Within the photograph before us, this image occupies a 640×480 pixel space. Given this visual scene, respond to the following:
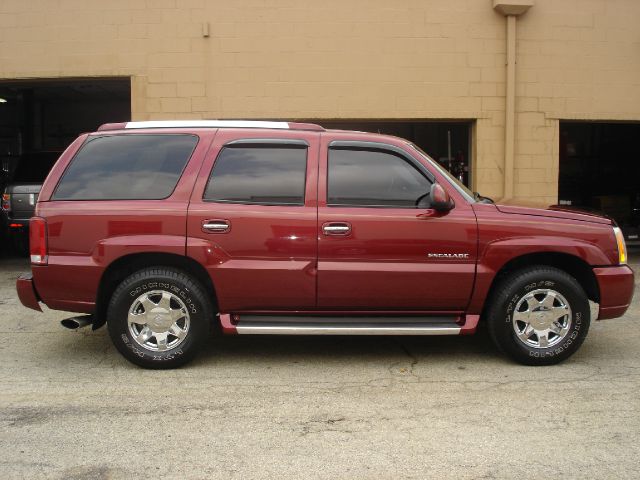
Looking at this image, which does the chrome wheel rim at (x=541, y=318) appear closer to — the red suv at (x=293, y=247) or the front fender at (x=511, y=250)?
the red suv at (x=293, y=247)

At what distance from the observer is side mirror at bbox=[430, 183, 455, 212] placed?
502 cm

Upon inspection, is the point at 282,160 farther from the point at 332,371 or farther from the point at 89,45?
→ the point at 89,45

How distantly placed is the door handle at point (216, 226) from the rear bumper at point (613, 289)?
306 centimetres

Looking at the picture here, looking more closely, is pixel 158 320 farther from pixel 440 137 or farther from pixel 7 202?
pixel 440 137

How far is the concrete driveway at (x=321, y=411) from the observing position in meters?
3.59

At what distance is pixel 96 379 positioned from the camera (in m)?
5.08

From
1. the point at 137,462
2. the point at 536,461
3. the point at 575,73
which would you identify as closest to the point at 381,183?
the point at 536,461

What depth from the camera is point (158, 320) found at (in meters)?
5.16

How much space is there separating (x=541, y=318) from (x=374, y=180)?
179 cm

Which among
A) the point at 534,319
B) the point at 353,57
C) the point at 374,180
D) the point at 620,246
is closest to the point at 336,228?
the point at 374,180

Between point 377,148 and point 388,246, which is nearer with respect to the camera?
point 388,246

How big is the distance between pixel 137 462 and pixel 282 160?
2.65 meters

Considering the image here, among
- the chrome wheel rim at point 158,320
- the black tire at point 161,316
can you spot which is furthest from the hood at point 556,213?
the chrome wheel rim at point 158,320

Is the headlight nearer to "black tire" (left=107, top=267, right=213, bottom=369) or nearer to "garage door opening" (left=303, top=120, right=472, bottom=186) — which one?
"black tire" (left=107, top=267, right=213, bottom=369)
